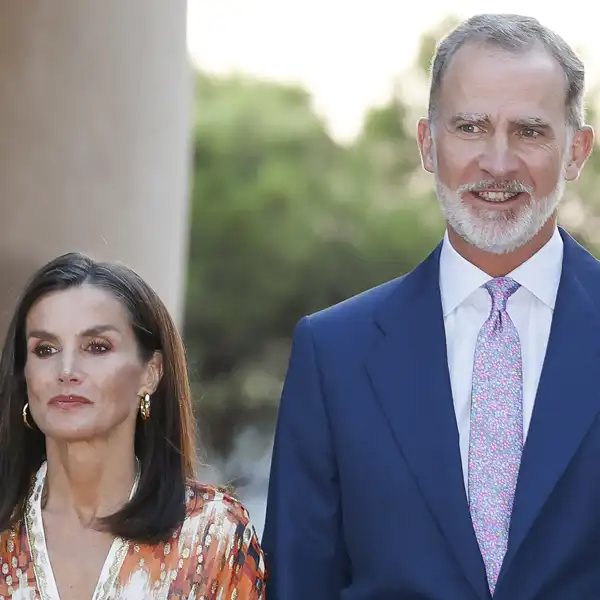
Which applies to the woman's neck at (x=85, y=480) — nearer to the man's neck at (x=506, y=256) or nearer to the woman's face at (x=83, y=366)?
the woman's face at (x=83, y=366)

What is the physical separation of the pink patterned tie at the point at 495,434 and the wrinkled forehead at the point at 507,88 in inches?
15.9

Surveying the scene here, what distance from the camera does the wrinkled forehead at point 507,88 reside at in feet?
9.67

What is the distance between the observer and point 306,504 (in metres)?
2.95

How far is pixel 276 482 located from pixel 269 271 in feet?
66.5

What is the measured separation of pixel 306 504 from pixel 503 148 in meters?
0.83

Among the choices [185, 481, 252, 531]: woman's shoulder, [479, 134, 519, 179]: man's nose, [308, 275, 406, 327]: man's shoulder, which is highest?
[479, 134, 519, 179]: man's nose

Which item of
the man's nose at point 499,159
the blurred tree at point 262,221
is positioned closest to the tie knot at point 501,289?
the man's nose at point 499,159

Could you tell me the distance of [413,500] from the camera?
288cm

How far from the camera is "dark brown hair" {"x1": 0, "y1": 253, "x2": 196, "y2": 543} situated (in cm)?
317

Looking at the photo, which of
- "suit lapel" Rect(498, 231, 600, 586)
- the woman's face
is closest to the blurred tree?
the woman's face

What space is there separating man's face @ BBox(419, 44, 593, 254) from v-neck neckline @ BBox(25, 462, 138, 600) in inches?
39.3

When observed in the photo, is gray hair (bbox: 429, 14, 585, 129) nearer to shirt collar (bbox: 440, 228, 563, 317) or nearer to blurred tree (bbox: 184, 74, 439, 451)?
shirt collar (bbox: 440, 228, 563, 317)

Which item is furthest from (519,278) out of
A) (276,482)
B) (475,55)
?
(276,482)

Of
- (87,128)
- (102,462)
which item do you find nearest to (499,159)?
(102,462)
